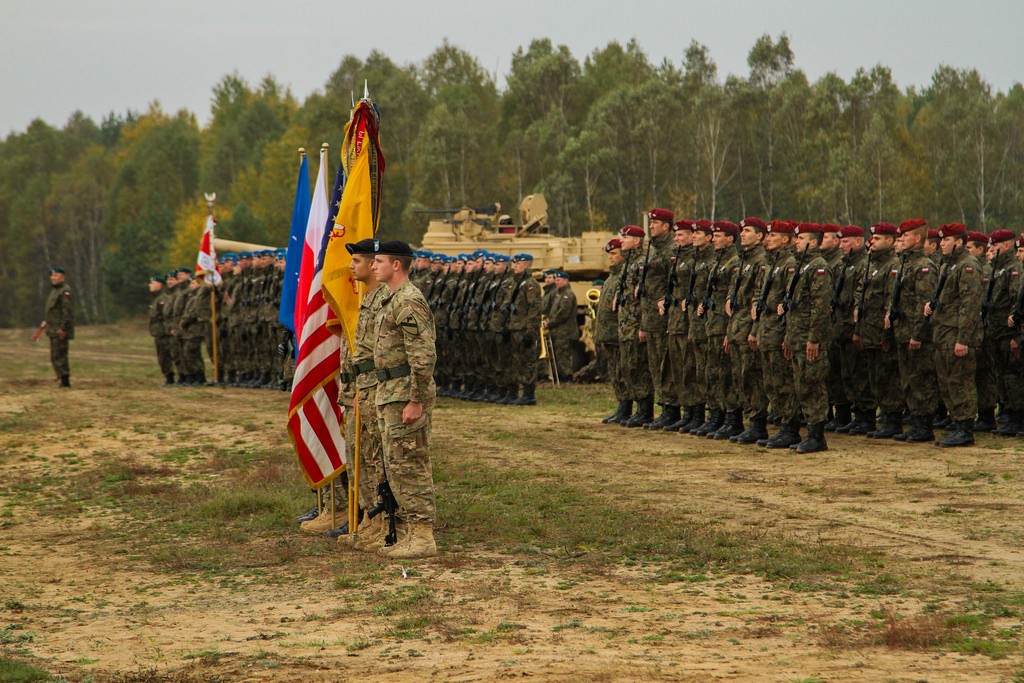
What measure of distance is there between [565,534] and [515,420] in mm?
6793

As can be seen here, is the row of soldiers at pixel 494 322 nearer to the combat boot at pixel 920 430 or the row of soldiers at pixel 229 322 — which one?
the row of soldiers at pixel 229 322

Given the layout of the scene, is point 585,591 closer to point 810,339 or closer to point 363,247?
point 363,247

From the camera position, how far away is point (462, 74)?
63.9 m

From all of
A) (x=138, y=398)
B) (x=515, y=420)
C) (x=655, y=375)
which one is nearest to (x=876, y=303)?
(x=655, y=375)

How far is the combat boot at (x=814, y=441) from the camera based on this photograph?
40.6 ft

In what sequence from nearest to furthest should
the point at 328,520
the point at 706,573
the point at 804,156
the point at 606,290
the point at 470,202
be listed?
the point at 706,573
the point at 328,520
the point at 606,290
the point at 804,156
the point at 470,202

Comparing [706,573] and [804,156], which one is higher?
[804,156]

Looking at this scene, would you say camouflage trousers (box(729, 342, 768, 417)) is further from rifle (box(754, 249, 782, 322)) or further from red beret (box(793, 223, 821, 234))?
red beret (box(793, 223, 821, 234))

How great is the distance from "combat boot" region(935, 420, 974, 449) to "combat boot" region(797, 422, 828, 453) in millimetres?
1107

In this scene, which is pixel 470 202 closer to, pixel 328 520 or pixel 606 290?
pixel 606 290

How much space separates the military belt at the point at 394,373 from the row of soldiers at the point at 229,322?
1345 centimetres

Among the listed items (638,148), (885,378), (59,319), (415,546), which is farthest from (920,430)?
(638,148)

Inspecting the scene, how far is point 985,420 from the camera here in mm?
13445

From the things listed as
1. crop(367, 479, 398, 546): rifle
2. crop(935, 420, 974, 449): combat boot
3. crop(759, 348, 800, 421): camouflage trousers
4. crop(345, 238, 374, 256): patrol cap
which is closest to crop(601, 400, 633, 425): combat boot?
crop(759, 348, 800, 421): camouflage trousers
